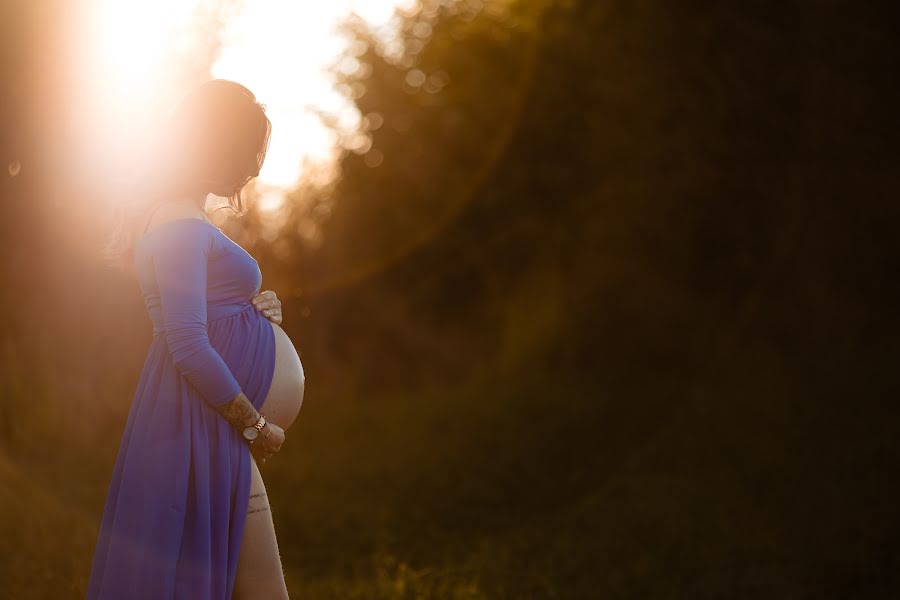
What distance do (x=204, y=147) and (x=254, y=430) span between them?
76 centimetres

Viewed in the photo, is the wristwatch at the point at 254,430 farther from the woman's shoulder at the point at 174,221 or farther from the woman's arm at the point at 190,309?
the woman's shoulder at the point at 174,221

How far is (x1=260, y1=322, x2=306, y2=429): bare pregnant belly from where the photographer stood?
105 inches

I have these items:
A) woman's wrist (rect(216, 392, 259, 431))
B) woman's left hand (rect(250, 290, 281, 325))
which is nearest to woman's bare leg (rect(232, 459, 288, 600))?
woman's wrist (rect(216, 392, 259, 431))

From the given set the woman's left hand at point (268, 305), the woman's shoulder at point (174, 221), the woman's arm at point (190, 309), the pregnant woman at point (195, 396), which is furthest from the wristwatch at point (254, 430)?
the woman's shoulder at point (174, 221)

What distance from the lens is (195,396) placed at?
2.52 metres

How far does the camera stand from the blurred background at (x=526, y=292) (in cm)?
541

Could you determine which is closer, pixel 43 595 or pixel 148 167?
pixel 148 167

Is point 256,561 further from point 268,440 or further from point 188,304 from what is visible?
point 188,304

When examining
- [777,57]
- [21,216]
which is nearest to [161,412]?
[21,216]

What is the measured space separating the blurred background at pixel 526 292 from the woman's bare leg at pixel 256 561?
98 centimetres

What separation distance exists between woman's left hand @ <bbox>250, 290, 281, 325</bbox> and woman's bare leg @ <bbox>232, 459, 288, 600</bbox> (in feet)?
1.40

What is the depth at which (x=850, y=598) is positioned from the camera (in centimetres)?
449

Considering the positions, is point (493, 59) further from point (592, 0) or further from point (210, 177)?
point (210, 177)

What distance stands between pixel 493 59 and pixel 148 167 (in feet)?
39.0
